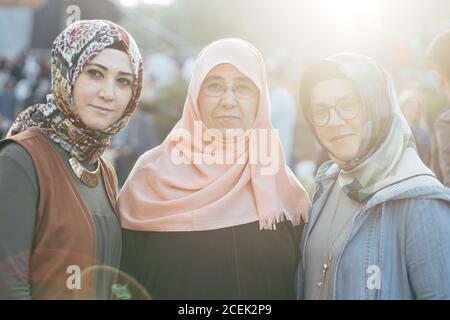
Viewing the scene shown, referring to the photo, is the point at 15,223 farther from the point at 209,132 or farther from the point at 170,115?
the point at 170,115

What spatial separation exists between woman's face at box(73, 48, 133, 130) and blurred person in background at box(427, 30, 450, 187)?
1948 millimetres

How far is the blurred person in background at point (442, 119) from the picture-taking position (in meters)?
3.81

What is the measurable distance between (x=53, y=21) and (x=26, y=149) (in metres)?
13.3

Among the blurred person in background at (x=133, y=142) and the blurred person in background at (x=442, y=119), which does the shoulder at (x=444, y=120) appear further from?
the blurred person in background at (x=133, y=142)

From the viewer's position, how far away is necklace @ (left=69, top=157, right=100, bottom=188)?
2.82 m

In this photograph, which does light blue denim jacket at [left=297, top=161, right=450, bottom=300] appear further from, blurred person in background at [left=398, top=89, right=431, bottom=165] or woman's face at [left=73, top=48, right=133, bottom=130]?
blurred person in background at [left=398, top=89, right=431, bottom=165]

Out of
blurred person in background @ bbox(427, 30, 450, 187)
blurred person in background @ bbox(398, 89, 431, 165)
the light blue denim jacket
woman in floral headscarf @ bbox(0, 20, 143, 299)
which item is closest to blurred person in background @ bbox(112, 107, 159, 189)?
blurred person in background @ bbox(398, 89, 431, 165)

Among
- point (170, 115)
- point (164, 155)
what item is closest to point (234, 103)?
point (164, 155)

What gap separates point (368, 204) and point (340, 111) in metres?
0.47

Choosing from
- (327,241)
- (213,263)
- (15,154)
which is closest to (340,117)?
(327,241)

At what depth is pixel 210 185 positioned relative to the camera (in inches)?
126

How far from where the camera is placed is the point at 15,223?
254 cm

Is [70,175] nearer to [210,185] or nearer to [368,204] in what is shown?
[210,185]
